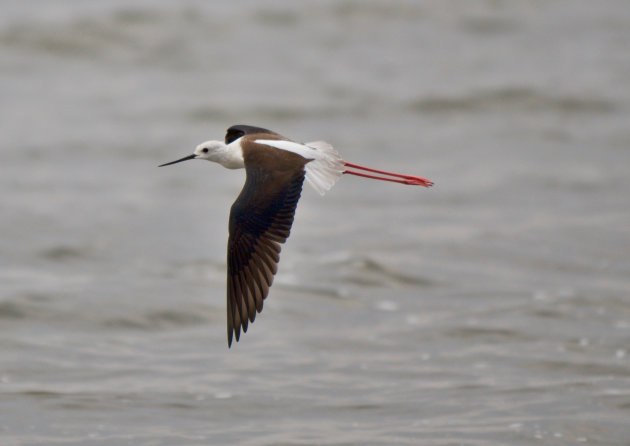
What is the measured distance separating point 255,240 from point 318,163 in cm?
69

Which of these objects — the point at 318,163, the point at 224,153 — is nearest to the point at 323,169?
the point at 318,163

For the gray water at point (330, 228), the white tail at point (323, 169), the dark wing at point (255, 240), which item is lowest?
the gray water at point (330, 228)

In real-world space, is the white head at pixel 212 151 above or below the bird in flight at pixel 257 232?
above

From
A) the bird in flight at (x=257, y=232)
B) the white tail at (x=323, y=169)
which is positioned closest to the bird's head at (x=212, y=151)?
the bird in flight at (x=257, y=232)

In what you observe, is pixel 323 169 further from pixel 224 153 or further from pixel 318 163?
pixel 224 153

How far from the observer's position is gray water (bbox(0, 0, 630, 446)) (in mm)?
7945

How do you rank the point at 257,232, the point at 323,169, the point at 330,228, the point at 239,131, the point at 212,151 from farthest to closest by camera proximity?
the point at 330,228 < the point at 239,131 < the point at 212,151 < the point at 323,169 < the point at 257,232

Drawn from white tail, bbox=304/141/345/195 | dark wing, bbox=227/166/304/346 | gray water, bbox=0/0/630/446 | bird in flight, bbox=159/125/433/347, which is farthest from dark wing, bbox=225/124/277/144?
gray water, bbox=0/0/630/446

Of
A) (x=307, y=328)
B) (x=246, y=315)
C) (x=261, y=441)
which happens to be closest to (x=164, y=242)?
(x=307, y=328)

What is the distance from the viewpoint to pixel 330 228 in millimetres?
11695

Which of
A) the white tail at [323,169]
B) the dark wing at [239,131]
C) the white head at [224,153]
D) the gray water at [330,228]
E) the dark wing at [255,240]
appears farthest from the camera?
the gray water at [330,228]

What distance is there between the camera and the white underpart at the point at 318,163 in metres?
6.48

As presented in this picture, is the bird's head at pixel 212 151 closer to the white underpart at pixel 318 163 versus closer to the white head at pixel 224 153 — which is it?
the white head at pixel 224 153

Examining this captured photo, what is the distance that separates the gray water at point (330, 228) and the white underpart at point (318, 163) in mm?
1753
